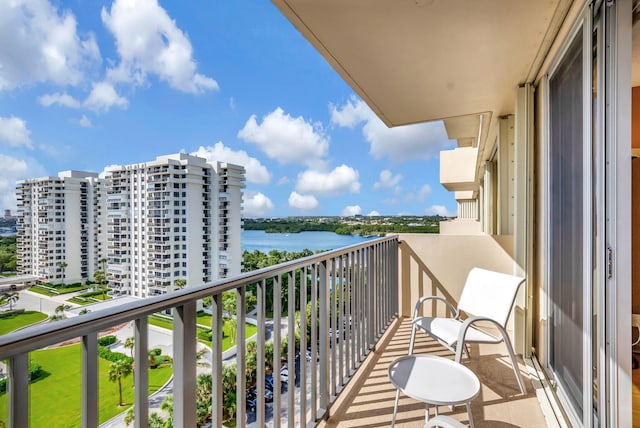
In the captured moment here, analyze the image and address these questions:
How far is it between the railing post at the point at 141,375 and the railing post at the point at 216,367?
10.1 inches

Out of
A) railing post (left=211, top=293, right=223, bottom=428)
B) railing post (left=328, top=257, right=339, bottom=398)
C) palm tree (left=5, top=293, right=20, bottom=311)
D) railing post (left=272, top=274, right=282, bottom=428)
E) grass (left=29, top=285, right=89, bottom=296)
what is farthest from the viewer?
grass (left=29, top=285, right=89, bottom=296)

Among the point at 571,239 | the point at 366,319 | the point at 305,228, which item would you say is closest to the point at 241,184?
the point at 305,228

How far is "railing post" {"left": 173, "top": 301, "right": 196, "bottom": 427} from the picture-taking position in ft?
3.12

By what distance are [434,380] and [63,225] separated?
13.5 m

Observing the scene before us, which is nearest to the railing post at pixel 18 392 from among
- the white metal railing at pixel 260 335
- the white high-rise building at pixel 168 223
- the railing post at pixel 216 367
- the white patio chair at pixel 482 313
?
the white metal railing at pixel 260 335

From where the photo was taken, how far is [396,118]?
3.79m

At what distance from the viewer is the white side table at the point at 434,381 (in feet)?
4.59

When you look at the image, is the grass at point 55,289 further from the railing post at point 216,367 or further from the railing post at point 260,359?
the railing post at point 216,367

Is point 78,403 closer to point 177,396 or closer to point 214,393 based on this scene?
point 177,396

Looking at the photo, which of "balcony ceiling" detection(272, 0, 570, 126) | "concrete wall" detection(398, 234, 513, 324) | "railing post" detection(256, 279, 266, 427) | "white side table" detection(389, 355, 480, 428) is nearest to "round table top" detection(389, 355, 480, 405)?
"white side table" detection(389, 355, 480, 428)

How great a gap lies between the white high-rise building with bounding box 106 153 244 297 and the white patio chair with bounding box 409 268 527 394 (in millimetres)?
10344

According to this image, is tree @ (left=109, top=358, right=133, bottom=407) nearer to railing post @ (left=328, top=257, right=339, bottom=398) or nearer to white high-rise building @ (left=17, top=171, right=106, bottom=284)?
railing post @ (left=328, top=257, right=339, bottom=398)

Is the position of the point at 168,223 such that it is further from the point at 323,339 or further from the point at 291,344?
the point at 291,344

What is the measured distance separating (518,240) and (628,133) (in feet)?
5.51
